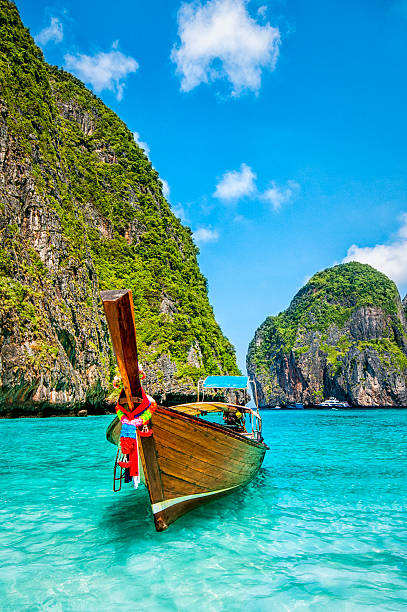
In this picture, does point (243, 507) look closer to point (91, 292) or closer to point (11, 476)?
point (11, 476)

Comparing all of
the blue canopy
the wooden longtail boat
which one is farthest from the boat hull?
the blue canopy

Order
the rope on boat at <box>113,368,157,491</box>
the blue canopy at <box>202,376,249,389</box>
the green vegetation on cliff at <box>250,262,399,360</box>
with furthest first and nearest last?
the green vegetation on cliff at <box>250,262,399,360</box>
the blue canopy at <box>202,376,249,389</box>
the rope on boat at <box>113,368,157,491</box>

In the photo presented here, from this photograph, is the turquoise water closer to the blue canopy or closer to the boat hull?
the boat hull

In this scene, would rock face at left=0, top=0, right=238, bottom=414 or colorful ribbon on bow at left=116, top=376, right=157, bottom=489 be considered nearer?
colorful ribbon on bow at left=116, top=376, right=157, bottom=489

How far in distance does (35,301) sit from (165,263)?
101 ft

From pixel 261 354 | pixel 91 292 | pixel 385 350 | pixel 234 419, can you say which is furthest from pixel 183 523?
pixel 261 354

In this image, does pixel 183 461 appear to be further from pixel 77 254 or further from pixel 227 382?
pixel 77 254

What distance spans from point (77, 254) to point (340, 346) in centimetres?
7625

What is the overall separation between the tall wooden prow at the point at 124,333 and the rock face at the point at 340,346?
8779cm

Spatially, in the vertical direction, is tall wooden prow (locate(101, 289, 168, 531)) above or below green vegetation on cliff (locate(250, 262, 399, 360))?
below

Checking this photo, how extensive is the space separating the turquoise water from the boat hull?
17.0 inches

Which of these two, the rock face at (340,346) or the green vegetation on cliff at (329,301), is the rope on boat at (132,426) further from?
the green vegetation on cliff at (329,301)

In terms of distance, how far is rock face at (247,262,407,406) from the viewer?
3319 inches

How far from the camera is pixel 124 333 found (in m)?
4.29
